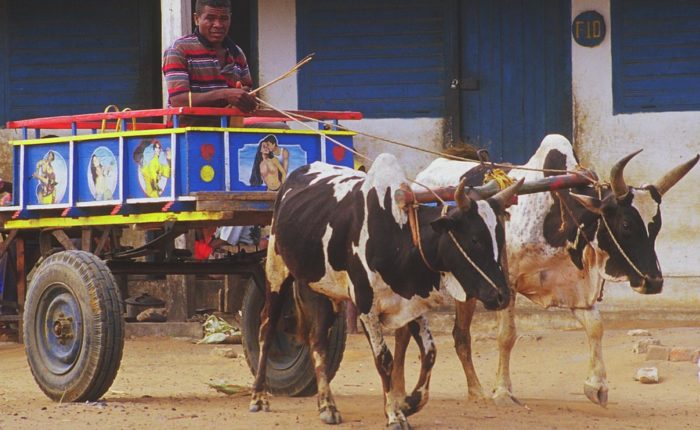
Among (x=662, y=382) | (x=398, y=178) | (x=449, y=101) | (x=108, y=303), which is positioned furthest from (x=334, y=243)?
(x=449, y=101)

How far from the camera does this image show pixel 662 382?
395 inches

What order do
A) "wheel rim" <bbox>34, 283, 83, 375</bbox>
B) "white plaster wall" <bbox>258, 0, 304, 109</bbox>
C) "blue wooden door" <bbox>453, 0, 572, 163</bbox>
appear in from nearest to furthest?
"wheel rim" <bbox>34, 283, 83, 375</bbox> → "blue wooden door" <bbox>453, 0, 572, 163</bbox> → "white plaster wall" <bbox>258, 0, 304, 109</bbox>

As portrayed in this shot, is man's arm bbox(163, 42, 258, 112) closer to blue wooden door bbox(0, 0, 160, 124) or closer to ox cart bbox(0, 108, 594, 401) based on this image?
ox cart bbox(0, 108, 594, 401)

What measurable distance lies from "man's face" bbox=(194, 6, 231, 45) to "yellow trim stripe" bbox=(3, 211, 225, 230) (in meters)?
1.21

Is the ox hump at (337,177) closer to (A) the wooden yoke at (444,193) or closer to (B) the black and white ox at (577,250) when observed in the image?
(A) the wooden yoke at (444,193)

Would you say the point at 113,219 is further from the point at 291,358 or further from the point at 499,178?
the point at 499,178

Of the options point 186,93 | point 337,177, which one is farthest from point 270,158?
point 186,93

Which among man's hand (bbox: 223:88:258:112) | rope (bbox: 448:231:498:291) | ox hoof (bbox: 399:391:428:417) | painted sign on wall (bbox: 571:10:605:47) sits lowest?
ox hoof (bbox: 399:391:428:417)

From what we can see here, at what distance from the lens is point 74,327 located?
8484 mm

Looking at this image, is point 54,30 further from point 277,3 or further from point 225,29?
point 225,29

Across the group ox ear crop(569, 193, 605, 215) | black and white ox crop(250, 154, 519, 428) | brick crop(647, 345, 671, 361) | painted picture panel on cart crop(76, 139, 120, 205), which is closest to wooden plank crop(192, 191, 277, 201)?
black and white ox crop(250, 154, 519, 428)

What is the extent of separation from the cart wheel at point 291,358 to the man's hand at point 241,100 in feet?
4.42

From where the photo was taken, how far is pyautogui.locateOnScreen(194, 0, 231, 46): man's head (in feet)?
28.8

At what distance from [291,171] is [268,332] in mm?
958
